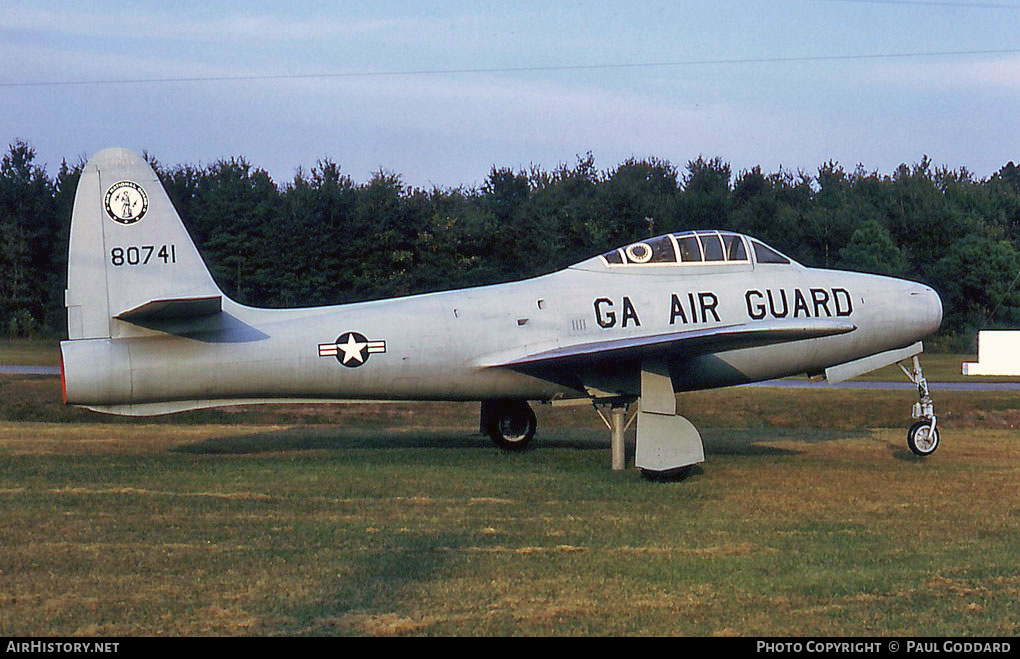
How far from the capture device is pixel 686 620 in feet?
22.4

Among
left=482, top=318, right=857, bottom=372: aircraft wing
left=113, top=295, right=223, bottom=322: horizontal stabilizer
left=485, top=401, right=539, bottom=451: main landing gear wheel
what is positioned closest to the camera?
left=113, top=295, right=223, bottom=322: horizontal stabilizer

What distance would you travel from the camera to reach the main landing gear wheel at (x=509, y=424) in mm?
16500

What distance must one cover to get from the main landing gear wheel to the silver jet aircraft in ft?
5.45

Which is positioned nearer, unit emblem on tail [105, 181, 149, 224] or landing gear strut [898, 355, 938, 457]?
unit emblem on tail [105, 181, 149, 224]

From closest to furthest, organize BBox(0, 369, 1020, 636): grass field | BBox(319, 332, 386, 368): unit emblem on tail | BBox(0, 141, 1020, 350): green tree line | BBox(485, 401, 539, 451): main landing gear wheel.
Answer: BBox(0, 369, 1020, 636): grass field, BBox(319, 332, 386, 368): unit emblem on tail, BBox(485, 401, 539, 451): main landing gear wheel, BBox(0, 141, 1020, 350): green tree line

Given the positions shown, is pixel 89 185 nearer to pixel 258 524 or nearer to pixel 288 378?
pixel 288 378

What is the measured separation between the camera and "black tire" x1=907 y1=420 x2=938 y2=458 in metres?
15.5

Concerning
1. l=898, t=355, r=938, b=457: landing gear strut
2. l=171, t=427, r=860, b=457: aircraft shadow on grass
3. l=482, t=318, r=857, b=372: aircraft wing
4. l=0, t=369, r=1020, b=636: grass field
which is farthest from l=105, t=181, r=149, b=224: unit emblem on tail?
l=898, t=355, r=938, b=457: landing gear strut

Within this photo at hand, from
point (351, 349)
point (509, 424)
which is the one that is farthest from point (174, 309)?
point (509, 424)

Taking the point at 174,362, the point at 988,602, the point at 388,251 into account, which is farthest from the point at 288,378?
the point at 388,251

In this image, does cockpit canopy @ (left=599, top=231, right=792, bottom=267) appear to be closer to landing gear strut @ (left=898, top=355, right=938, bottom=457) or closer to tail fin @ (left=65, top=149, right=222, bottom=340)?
landing gear strut @ (left=898, top=355, right=938, bottom=457)

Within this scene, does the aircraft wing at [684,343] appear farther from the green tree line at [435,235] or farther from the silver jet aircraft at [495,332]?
the green tree line at [435,235]

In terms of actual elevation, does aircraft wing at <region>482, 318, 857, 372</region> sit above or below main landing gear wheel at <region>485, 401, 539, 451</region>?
above

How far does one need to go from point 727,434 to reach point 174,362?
10147 millimetres
